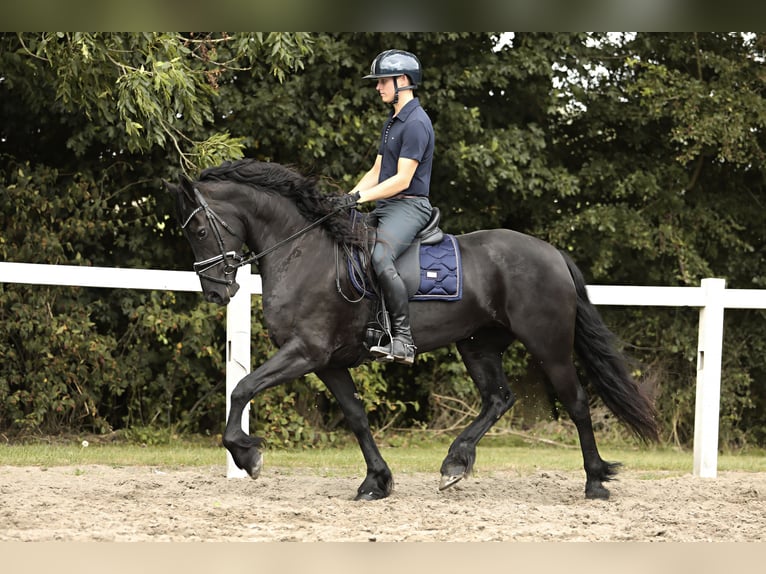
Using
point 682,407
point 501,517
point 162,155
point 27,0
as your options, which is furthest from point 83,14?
point 682,407

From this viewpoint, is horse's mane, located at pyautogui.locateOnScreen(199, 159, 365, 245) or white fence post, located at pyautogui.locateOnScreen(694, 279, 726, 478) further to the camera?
white fence post, located at pyautogui.locateOnScreen(694, 279, 726, 478)

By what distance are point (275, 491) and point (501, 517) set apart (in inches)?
73.3

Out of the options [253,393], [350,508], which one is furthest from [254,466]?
[350,508]

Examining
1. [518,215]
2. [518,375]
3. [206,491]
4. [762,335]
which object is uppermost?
[518,215]

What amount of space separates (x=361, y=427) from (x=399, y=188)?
69.2 inches

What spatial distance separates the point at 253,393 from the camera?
603 cm

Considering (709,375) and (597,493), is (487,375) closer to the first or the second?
(597,493)

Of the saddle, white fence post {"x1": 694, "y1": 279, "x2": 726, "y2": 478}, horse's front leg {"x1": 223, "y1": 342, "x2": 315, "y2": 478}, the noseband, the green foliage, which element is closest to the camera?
horse's front leg {"x1": 223, "y1": 342, "x2": 315, "y2": 478}

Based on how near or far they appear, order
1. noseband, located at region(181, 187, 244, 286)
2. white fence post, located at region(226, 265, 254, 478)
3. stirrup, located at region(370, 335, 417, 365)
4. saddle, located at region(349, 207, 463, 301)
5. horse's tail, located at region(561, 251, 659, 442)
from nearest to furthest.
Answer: noseband, located at region(181, 187, 244, 286) < stirrup, located at region(370, 335, 417, 365) < saddle, located at region(349, 207, 463, 301) < horse's tail, located at region(561, 251, 659, 442) < white fence post, located at region(226, 265, 254, 478)

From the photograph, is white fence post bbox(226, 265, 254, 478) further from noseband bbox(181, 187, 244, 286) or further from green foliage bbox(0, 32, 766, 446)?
green foliage bbox(0, 32, 766, 446)

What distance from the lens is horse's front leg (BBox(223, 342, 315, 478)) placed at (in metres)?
5.93

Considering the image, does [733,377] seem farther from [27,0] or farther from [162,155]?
[27,0]

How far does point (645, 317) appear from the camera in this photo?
43.3 ft

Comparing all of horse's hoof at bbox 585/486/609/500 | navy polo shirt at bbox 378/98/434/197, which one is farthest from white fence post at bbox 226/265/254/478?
horse's hoof at bbox 585/486/609/500
